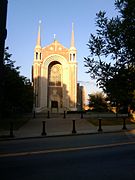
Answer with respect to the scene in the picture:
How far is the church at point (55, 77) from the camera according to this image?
71938 mm

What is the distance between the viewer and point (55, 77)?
7525cm

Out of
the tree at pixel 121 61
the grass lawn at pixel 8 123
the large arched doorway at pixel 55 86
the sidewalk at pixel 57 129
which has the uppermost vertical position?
the large arched doorway at pixel 55 86

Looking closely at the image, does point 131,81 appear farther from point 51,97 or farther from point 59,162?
point 51,97

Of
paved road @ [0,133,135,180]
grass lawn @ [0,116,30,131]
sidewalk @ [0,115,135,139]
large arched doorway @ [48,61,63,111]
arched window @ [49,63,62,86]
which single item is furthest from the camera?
arched window @ [49,63,62,86]

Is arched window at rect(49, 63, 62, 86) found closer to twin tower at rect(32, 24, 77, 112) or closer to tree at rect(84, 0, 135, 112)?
twin tower at rect(32, 24, 77, 112)

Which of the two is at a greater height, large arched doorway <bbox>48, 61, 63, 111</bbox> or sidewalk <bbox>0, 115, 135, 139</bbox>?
large arched doorway <bbox>48, 61, 63, 111</bbox>

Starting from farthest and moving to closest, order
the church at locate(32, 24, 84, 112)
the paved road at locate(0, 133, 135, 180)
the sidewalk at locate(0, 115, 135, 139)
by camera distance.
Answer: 1. the church at locate(32, 24, 84, 112)
2. the sidewalk at locate(0, 115, 135, 139)
3. the paved road at locate(0, 133, 135, 180)

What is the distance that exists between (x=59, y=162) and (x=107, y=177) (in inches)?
82.5

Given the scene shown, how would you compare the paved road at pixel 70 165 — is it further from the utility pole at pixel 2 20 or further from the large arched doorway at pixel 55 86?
the large arched doorway at pixel 55 86

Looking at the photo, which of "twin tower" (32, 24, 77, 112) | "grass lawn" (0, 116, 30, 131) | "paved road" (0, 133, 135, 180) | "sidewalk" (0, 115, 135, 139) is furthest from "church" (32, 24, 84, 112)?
"paved road" (0, 133, 135, 180)

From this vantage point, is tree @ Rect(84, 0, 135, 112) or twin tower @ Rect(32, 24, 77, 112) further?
twin tower @ Rect(32, 24, 77, 112)

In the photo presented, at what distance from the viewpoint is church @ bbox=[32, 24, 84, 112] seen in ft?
236

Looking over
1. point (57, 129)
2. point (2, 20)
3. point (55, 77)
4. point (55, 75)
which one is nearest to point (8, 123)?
point (57, 129)

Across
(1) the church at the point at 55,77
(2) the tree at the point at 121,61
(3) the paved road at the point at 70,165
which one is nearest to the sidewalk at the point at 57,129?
(3) the paved road at the point at 70,165
